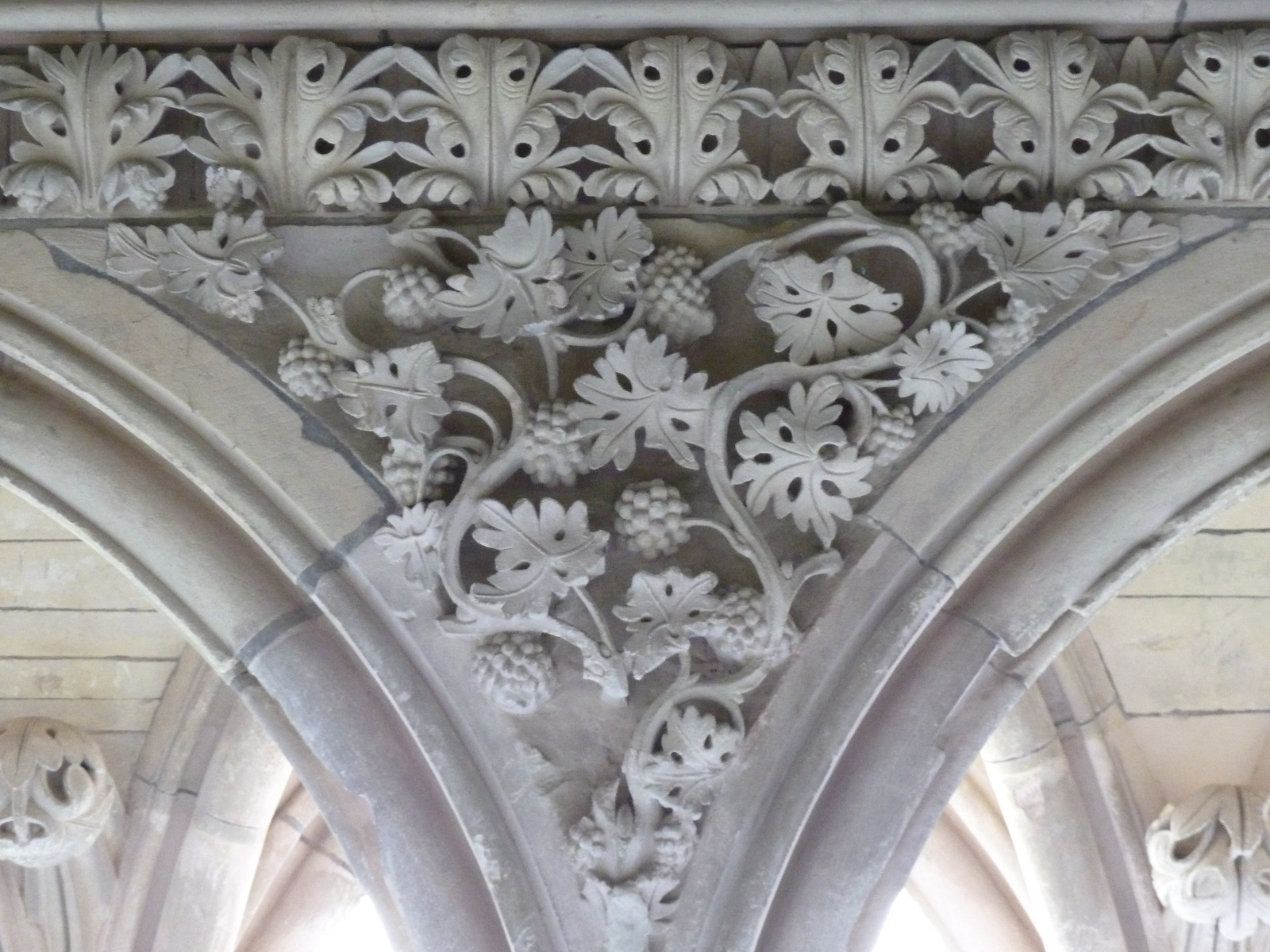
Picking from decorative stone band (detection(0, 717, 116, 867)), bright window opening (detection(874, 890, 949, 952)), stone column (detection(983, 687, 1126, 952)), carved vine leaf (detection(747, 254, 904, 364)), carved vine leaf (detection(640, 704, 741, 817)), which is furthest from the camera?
bright window opening (detection(874, 890, 949, 952))

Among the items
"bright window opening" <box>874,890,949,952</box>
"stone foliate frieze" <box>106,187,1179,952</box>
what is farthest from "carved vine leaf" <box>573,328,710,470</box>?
"bright window opening" <box>874,890,949,952</box>

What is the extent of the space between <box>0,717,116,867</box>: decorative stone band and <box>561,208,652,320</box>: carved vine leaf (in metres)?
1.05

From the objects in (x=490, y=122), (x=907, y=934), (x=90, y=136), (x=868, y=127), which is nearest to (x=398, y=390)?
(x=490, y=122)

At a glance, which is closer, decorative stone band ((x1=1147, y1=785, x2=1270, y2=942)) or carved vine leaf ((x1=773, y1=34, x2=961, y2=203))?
carved vine leaf ((x1=773, y1=34, x2=961, y2=203))

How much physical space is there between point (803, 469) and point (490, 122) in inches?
17.5

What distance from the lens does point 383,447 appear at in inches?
66.9

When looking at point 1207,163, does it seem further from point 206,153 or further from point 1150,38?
point 206,153

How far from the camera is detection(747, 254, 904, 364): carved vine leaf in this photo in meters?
1.70

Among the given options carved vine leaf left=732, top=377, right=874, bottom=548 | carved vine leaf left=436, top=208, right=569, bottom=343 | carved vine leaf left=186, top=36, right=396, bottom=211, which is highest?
carved vine leaf left=186, top=36, right=396, bottom=211

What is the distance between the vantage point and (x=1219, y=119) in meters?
1.76

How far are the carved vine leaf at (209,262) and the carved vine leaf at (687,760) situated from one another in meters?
0.55

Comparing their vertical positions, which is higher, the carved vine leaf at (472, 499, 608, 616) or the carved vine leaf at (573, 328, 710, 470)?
the carved vine leaf at (573, 328, 710, 470)

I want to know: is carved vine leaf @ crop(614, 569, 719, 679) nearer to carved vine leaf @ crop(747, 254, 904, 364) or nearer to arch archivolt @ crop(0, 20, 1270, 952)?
arch archivolt @ crop(0, 20, 1270, 952)

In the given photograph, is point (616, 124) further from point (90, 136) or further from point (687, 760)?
point (687, 760)
